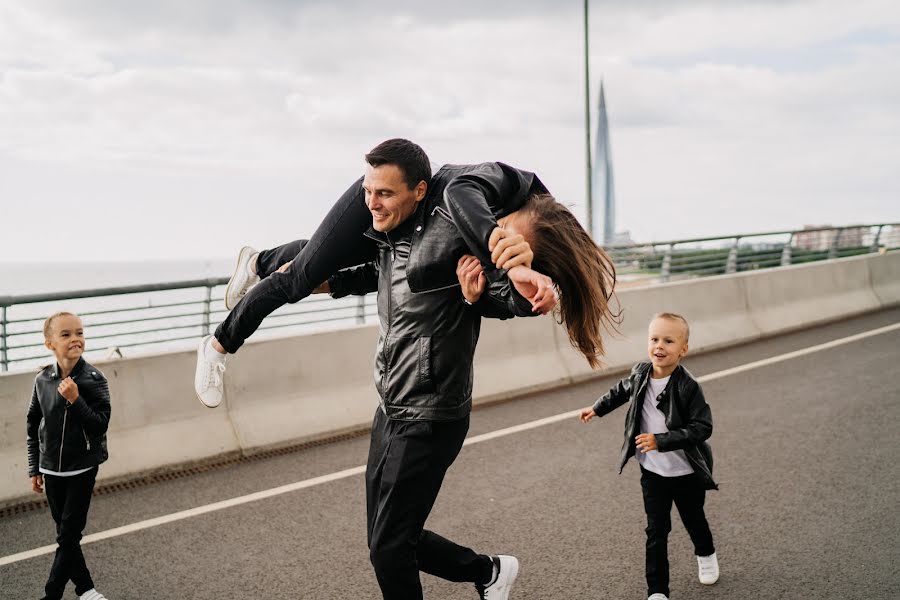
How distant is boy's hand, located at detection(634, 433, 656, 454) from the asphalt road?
0.88 m

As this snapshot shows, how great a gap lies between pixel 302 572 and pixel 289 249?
80.2 inches

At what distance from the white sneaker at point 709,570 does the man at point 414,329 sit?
205 cm

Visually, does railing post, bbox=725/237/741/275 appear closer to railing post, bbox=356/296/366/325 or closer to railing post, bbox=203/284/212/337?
railing post, bbox=356/296/366/325

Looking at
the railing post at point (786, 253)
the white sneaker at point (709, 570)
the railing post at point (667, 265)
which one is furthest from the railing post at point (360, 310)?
the railing post at point (786, 253)

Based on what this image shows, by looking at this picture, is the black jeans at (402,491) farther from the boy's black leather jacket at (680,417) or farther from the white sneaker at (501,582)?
the boy's black leather jacket at (680,417)

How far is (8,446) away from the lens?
21.7 ft

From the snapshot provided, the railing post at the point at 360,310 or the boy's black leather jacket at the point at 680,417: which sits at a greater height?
the railing post at the point at 360,310

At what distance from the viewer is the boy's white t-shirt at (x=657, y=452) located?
466 cm

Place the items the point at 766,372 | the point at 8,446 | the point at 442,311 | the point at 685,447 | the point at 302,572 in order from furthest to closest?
1. the point at 766,372
2. the point at 8,446
3. the point at 302,572
4. the point at 685,447
5. the point at 442,311

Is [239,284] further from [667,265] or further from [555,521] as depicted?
[667,265]

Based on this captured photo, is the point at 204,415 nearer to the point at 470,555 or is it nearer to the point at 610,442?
the point at 610,442

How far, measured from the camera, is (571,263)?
10.9 ft

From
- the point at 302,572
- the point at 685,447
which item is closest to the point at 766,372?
the point at 685,447

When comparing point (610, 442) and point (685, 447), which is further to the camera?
point (610, 442)
